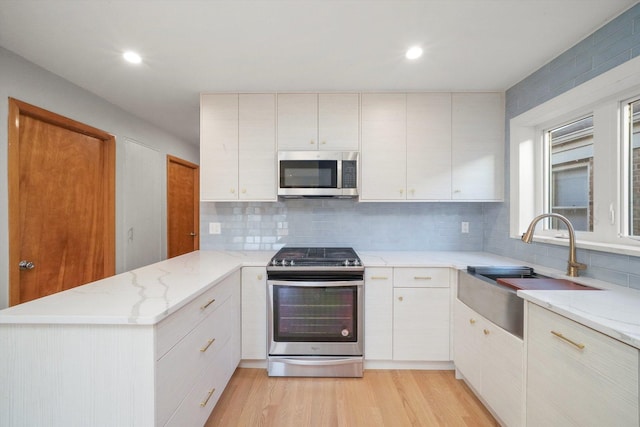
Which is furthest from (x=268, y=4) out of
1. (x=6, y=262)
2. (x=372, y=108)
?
(x=6, y=262)

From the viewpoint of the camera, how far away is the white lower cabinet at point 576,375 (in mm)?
862

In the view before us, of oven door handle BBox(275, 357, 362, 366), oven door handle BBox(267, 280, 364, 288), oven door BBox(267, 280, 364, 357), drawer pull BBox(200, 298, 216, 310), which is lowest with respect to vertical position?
oven door handle BBox(275, 357, 362, 366)

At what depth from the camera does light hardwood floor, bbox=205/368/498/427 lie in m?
1.63

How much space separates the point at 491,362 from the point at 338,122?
2041 millimetres

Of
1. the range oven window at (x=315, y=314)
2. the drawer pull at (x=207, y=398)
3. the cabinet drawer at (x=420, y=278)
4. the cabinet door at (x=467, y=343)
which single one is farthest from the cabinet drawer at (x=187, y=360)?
the cabinet door at (x=467, y=343)

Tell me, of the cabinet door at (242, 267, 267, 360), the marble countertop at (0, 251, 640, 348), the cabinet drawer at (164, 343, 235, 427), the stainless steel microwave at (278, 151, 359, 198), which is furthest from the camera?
the stainless steel microwave at (278, 151, 359, 198)

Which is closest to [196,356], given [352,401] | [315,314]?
[315,314]

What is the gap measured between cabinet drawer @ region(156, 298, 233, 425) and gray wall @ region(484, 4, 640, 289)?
2247 millimetres

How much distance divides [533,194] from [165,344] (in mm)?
2717

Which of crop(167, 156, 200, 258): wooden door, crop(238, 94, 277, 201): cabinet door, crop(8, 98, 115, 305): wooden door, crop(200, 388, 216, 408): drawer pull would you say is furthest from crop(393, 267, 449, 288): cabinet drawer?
crop(167, 156, 200, 258): wooden door

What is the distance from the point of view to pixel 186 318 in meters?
1.27

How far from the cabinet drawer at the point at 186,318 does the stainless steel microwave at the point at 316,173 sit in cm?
96

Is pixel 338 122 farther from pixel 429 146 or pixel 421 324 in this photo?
pixel 421 324

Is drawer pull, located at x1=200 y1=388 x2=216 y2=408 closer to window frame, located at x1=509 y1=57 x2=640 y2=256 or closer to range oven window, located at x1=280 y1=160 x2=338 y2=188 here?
range oven window, located at x1=280 y1=160 x2=338 y2=188
